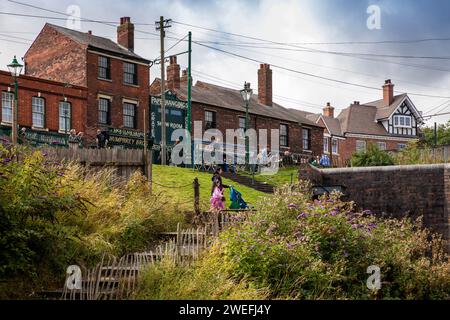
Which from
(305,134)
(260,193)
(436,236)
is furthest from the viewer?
(305,134)

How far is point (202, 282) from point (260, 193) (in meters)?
14.8

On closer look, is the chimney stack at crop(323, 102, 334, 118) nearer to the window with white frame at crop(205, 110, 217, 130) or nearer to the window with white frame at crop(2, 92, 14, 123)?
the window with white frame at crop(205, 110, 217, 130)

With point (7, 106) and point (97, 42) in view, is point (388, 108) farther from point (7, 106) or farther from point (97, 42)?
point (7, 106)

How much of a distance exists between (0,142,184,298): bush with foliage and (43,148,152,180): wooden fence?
127 cm

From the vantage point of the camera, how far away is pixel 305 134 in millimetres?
48375

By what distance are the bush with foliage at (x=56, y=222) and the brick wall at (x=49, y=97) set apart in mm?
17784

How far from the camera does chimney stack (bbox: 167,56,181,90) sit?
136 ft

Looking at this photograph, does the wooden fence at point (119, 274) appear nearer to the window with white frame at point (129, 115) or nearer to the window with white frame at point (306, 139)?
the window with white frame at point (129, 115)

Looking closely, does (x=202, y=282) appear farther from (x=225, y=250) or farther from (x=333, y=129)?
(x=333, y=129)

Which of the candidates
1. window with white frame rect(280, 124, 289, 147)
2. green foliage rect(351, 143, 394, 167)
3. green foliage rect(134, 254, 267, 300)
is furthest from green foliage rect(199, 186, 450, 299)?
window with white frame rect(280, 124, 289, 147)

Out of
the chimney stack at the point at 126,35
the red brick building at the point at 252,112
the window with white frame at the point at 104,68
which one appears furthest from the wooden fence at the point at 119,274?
the red brick building at the point at 252,112

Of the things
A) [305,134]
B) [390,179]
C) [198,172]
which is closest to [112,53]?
[198,172]

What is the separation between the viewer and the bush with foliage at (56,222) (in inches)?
398

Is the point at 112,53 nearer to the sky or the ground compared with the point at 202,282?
nearer to the sky
